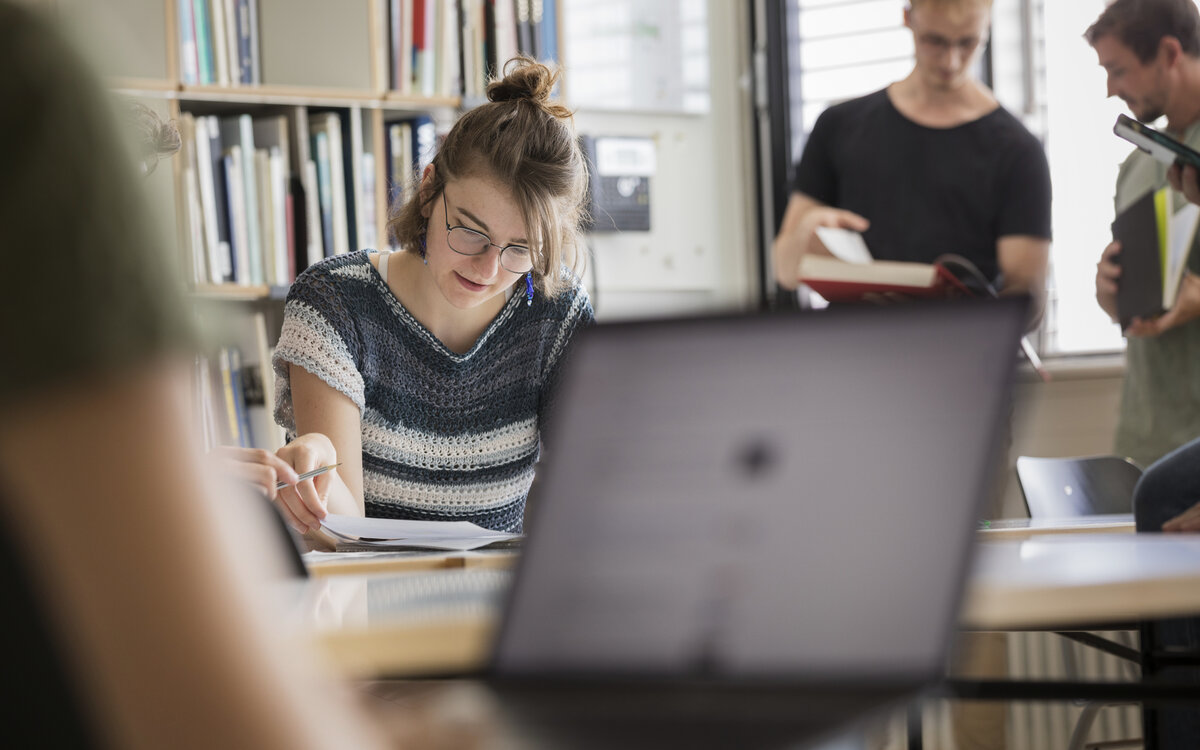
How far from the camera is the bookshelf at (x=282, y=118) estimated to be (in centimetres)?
257

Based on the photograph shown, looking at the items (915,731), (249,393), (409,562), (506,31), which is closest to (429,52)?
(506,31)

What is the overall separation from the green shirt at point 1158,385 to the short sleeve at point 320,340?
5.04ft

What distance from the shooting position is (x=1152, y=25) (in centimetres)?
234

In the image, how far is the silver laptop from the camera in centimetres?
53

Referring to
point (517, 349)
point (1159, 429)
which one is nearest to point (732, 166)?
point (1159, 429)

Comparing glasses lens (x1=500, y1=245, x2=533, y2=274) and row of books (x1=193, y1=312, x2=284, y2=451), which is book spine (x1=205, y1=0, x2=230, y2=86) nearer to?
row of books (x1=193, y1=312, x2=284, y2=451)

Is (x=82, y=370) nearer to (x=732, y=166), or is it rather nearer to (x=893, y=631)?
(x=893, y=631)

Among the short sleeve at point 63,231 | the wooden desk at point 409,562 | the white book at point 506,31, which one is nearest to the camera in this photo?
the short sleeve at point 63,231

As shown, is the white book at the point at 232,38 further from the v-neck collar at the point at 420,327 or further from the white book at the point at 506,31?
the v-neck collar at the point at 420,327

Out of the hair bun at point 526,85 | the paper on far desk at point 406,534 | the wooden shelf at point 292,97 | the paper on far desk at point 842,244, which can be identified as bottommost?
the paper on far desk at point 406,534

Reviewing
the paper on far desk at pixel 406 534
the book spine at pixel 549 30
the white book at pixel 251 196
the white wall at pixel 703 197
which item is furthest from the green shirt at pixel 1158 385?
the white book at pixel 251 196

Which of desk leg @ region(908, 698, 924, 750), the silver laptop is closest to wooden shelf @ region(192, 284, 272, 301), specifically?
desk leg @ region(908, 698, 924, 750)

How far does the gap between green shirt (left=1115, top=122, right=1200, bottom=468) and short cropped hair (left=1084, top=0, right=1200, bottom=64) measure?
0.54 ft

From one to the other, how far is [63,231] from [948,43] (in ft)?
7.61
